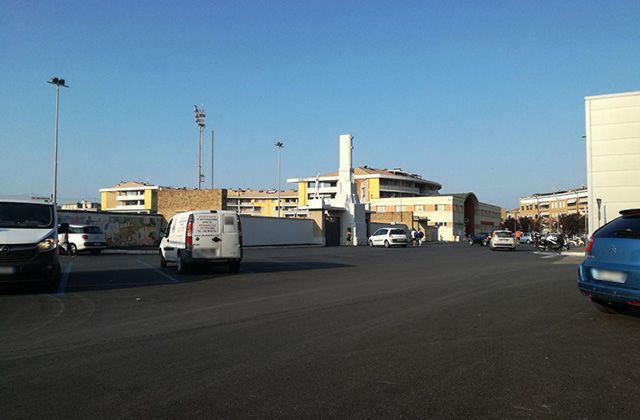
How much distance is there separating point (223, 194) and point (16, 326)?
3655cm

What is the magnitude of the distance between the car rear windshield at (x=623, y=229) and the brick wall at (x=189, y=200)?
3733 centimetres

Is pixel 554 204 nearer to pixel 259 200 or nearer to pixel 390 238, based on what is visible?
pixel 259 200

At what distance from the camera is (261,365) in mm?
5957

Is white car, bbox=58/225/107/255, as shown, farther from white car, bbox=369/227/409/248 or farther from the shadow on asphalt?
white car, bbox=369/227/409/248

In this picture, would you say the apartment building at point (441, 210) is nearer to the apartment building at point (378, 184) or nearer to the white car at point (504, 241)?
the apartment building at point (378, 184)

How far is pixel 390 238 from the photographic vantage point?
153ft

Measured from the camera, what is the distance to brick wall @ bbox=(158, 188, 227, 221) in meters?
44.5

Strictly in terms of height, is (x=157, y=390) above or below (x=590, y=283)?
below

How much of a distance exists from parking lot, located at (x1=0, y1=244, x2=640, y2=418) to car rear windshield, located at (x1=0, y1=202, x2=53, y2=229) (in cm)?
173

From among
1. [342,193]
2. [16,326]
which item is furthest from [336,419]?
[342,193]

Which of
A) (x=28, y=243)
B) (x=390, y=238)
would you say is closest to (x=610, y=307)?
(x=28, y=243)

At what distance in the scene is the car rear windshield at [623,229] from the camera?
7820mm

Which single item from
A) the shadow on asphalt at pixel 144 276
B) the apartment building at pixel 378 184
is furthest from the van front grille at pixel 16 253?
the apartment building at pixel 378 184

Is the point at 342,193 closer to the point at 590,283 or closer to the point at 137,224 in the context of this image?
the point at 137,224
